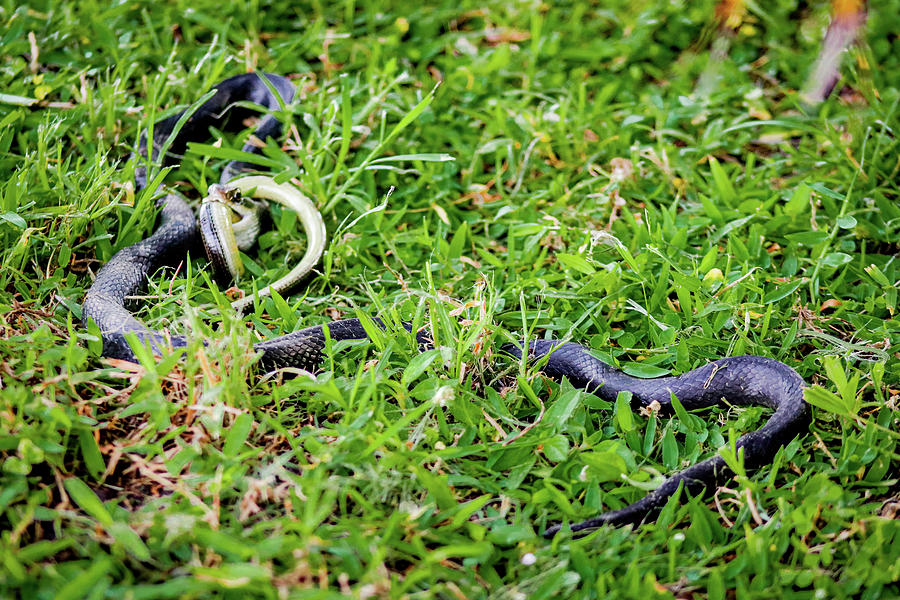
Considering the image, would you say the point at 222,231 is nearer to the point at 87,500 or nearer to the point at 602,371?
the point at 87,500

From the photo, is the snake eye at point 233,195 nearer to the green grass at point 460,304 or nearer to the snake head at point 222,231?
the snake head at point 222,231

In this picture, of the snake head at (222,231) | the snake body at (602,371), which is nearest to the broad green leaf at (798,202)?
the snake body at (602,371)

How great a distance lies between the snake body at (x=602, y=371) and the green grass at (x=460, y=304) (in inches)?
2.4

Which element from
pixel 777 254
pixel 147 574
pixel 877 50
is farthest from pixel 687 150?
pixel 147 574

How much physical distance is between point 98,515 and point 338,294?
1.45 meters

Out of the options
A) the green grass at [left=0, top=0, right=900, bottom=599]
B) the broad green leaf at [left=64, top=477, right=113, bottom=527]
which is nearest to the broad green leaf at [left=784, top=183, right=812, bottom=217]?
the green grass at [left=0, top=0, right=900, bottom=599]

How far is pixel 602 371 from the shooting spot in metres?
2.85

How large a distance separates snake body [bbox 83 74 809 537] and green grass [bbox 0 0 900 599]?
0.06 m

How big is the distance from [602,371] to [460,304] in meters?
0.60

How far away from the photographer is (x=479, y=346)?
2828 mm

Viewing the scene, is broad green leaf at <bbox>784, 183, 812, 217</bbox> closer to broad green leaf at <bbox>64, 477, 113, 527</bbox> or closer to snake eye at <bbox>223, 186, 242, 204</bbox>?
snake eye at <bbox>223, 186, 242, 204</bbox>

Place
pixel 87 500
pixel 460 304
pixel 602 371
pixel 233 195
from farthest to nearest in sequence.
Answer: pixel 233 195, pixel 460 304, pixel 602 371, pixel 87 500

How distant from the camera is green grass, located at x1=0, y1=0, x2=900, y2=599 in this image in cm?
221

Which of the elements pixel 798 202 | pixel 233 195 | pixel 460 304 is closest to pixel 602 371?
pixel 460 304
